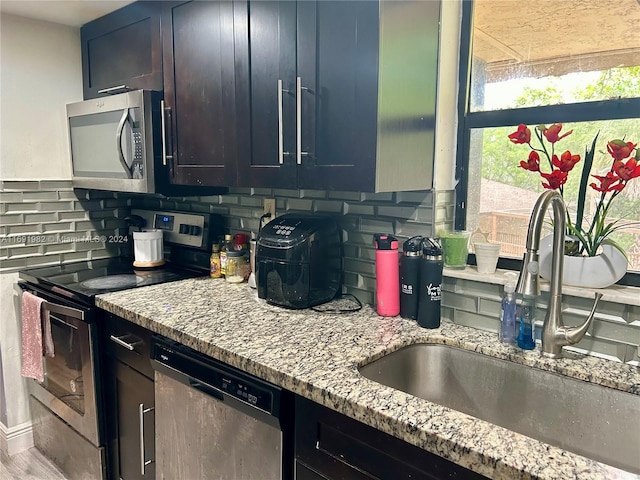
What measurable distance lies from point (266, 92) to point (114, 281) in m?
1.11

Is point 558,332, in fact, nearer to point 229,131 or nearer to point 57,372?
point 229,131

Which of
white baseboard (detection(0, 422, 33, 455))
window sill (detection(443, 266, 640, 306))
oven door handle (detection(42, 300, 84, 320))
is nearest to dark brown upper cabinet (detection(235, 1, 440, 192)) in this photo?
window sill (detection(443, 266, 640, 306))

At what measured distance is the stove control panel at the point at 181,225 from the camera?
2334 mm

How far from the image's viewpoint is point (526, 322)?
1.35m

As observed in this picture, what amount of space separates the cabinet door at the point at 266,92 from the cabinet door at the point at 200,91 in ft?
0.18

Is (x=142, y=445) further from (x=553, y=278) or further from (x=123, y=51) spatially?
(x=123, y=51)

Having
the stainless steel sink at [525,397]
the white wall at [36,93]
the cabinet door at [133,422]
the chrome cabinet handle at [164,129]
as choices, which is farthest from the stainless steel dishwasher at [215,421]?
the white wall at [36,93]

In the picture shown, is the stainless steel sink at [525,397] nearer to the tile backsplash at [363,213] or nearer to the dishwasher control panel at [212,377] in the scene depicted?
the dishwasher control panel at [212,377]

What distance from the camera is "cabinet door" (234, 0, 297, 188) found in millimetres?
1529

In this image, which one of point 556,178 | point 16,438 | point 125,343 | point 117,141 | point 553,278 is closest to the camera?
point 553,278

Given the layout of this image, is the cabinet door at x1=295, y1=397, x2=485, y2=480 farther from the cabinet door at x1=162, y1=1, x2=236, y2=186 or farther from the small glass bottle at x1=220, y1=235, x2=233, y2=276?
the small glass bottle at x1=220, y1=235, x2=233, y2=276

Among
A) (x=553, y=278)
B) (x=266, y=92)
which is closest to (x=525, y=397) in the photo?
(x=553, y=278)

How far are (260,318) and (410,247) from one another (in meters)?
0.54

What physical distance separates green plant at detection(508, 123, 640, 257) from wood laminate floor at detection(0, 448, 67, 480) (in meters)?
2.37
